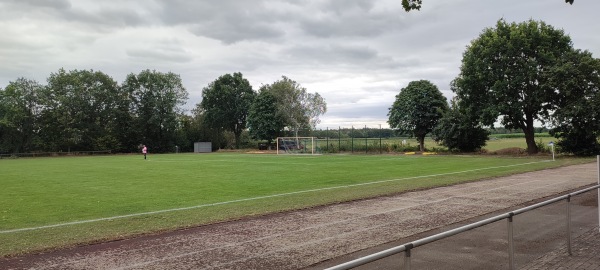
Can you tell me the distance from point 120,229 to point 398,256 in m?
7.83

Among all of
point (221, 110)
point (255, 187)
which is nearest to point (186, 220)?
point (255, 187)

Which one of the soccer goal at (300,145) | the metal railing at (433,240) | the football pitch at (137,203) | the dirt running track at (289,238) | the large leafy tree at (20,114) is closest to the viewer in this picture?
the metal railing at (433,240)

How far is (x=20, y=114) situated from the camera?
65.6 metres

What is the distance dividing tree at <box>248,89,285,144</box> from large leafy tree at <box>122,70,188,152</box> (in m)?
15.3

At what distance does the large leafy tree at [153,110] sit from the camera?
76.8m

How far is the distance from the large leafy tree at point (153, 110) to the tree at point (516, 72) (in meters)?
55.8

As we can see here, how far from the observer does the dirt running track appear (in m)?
7.05

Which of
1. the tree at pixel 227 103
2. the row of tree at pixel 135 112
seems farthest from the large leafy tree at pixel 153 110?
the tree at pixel 227 103

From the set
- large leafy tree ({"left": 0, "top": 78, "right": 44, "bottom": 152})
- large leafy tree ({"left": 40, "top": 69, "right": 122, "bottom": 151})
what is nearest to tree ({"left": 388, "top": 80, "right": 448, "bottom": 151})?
large leafy tree ({"left": 40, "top": 69, "right": 122, "bottom": 151})

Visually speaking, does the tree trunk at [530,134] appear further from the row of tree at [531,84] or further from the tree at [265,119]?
the tree at [265,119]

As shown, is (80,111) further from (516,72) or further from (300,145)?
(516,72)

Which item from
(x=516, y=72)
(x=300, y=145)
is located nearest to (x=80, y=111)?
(x=300, y=145)

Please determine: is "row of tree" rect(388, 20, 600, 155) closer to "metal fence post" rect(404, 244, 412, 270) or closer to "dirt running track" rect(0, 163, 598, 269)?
"dirt running track" rect(0, 163, 598, 269)

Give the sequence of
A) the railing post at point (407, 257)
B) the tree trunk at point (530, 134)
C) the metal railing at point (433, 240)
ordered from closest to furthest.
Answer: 1. the metal railing at point (433, 240)
2. the railing post at point (407, 257)
3. the tree trunk at point (530, 134)
